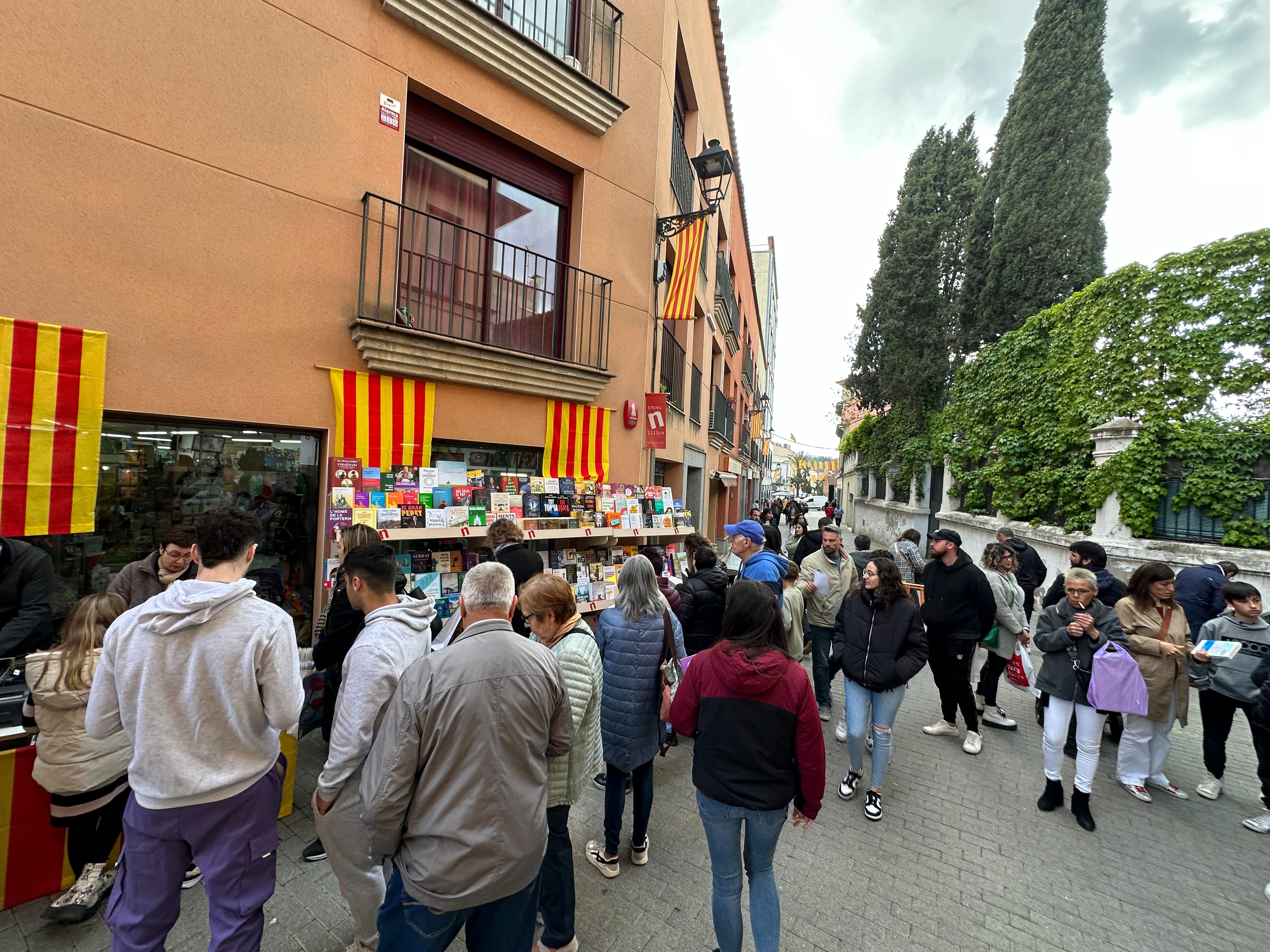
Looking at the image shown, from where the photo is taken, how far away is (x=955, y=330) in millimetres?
20906

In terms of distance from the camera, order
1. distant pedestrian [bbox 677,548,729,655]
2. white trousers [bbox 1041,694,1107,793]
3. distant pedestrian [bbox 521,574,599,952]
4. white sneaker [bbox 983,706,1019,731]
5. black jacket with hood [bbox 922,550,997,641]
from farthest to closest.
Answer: white sneaker [bbox 983,706,1019,731] < black jacket with hood [bbox 922,550,997,641] < distant pedestrian [bbox 677,548,729,655] < white trousers [bbox 1041,694,1107,793] < distant pedestrian [bbox 521,574,599,952]

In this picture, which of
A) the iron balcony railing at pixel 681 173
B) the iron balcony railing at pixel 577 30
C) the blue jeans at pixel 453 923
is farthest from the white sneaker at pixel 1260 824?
the iron balcony railing at pixel 681 173

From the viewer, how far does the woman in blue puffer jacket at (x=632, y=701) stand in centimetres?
309

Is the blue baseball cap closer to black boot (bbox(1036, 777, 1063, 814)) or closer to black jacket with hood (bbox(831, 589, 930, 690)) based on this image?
black jacket with hood (bbox(831, 589, 930, 690))

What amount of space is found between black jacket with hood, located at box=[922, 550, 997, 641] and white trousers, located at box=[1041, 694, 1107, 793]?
2.70 ft

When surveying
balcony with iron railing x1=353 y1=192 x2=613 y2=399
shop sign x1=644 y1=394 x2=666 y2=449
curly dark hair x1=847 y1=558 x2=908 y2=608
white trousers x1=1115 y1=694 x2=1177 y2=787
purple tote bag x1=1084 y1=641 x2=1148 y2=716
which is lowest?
white trousers x1=1115 y1=694 x2=1177 y2=787

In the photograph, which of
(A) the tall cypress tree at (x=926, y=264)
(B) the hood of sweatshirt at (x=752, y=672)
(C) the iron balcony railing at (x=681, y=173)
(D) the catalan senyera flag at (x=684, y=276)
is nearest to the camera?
(B) the hood of sweatshirt at (x=752, y=672)

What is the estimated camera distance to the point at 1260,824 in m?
3.87

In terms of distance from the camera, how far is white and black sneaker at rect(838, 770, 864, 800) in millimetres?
4055

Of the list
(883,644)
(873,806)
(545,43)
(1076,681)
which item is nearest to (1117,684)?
(1076,681)

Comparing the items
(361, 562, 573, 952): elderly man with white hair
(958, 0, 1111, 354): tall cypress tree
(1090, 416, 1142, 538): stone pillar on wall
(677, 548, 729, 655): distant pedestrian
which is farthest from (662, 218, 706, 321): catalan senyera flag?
(958, 0, 1111, 354): tall cypress tree

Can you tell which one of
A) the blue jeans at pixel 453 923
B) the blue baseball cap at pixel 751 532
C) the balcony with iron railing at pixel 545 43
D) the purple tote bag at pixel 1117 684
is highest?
the balcony with iron railing at pixel 545 43

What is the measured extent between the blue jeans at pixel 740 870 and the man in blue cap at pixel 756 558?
2.33m

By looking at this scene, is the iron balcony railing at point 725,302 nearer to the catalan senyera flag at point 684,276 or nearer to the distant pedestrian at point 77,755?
the catalan senyera flag at point 684,276
